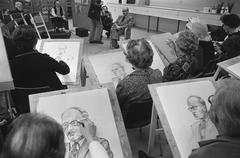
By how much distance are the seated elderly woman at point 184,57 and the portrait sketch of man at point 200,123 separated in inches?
19.2

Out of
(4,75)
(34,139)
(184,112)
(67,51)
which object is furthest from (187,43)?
(34,139)

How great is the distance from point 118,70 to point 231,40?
1591mm

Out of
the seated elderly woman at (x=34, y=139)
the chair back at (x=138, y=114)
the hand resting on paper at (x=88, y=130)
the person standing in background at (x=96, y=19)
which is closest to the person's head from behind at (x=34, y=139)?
the seated elderly woman at (x=34, y=139)

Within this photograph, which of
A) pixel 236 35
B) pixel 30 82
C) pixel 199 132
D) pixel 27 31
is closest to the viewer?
pixel 199 132

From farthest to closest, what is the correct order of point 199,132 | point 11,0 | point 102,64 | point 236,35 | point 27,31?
point 11,0
point 236,35
point 102,64
point 27,31
point 199,132

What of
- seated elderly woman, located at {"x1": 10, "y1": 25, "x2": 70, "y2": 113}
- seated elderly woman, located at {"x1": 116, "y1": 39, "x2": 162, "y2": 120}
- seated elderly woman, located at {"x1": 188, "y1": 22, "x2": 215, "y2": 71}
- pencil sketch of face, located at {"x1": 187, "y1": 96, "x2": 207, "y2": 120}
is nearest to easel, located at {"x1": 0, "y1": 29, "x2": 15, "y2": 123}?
seated elderly woman, located at {"x1": 10, "y1": 25, "x2": 70, "y2": 113}

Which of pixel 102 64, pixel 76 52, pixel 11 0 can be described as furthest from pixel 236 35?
pixel 11 0

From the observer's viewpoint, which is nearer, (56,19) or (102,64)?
(102,64)

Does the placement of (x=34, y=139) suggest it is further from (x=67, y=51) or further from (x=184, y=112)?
(x=67, y=51)

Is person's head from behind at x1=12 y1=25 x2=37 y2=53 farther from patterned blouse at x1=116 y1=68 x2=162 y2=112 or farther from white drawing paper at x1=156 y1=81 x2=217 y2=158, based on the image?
white drawing paper at x1=156 y1=81 x2=217 y2=158

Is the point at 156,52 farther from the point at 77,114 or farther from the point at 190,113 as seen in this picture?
the point at 77,114

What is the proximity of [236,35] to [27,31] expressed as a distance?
2.56 meters

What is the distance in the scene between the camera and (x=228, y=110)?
0.95 metres

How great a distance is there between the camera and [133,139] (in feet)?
8.21
